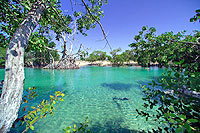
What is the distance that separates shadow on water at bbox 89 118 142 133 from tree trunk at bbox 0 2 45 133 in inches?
121

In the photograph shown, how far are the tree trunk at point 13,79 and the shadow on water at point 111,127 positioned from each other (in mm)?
3074

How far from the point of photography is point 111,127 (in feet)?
12.0

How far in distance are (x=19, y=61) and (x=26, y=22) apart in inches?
29.8

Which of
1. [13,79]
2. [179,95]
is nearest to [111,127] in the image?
[179,95]

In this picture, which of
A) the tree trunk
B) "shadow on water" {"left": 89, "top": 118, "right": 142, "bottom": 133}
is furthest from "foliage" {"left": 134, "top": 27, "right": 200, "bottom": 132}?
the tree trunk

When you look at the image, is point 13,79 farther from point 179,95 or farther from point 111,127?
point 111,127

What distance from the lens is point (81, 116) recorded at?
4.41 m

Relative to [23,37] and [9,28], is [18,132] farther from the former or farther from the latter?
[9,28]

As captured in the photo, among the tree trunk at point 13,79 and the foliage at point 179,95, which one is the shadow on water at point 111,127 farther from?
the tree trunk at point 13,79

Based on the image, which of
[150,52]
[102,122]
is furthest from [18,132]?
[150,52]

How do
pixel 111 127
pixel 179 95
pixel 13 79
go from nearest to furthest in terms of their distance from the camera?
pixel 179 95
pixel 13 79
pixel 111 127

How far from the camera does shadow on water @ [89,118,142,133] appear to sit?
3.47 metres

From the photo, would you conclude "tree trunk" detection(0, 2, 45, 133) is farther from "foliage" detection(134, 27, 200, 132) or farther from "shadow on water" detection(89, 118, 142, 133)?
"shadow on water" detection(89, 118, 142, 133)

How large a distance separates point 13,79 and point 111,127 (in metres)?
3.88
